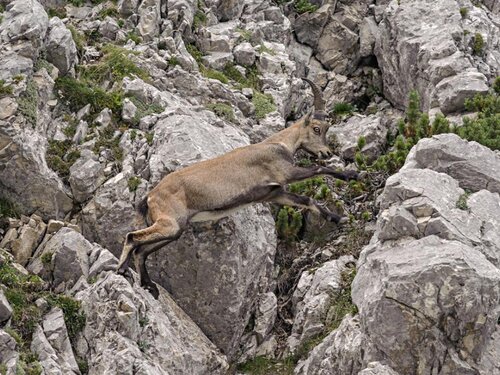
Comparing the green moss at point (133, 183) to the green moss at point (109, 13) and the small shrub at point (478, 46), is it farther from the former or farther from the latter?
the small shrub at point (478, 46)

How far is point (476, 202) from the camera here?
13812 mm

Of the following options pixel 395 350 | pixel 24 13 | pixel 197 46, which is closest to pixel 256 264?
pixel 395 350

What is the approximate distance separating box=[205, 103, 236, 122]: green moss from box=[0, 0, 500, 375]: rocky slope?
77mm

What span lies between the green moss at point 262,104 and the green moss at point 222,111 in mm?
937

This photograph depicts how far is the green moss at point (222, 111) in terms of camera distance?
18.8m

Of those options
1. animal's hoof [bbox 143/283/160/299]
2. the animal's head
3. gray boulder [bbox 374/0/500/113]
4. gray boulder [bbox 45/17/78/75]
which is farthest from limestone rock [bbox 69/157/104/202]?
gray boulder [bbox 374/0/500/113]

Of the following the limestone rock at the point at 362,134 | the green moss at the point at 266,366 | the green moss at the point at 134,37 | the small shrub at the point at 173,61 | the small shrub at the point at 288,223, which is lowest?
the green moss at the point at 266,366

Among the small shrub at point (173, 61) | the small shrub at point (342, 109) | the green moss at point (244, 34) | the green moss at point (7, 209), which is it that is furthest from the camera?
the green moss at point (244, 34)

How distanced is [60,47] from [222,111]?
13.7 ft

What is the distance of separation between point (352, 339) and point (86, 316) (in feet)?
14.7

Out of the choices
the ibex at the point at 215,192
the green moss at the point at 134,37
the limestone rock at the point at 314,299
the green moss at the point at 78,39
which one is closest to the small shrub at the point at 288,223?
the limestone rock at the point at 314,299

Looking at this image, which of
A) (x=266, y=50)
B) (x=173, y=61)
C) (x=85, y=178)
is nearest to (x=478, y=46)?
(x=266, y=50)

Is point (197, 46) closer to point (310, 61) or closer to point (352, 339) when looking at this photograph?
point (310, 61)

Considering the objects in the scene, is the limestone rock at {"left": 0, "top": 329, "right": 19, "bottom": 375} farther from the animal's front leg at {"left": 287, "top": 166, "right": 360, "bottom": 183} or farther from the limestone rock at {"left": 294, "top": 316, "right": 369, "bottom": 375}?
the animal's front leg at {"left": 287, "top": 166, "right": 360, "bottom": 183}
